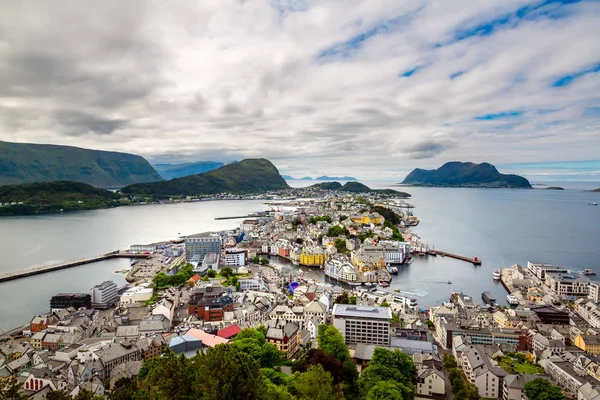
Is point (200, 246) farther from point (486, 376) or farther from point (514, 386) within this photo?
point (514, 386)

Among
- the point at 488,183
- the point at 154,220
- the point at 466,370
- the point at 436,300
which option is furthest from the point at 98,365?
the point at 488,183

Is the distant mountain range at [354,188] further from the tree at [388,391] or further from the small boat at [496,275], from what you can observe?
the tree at [388,391]

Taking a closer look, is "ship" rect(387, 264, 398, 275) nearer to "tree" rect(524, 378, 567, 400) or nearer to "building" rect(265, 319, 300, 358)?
"building" rect(265, 319, 300, 358)

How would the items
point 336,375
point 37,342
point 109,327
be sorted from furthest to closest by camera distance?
point 109,327, point 37,342, point 336,375

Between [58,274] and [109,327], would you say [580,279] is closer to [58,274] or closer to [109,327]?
[109,327]

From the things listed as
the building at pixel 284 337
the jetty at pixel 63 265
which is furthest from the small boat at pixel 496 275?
the jetty at pixel 63 265

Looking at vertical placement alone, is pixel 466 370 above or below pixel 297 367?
below
